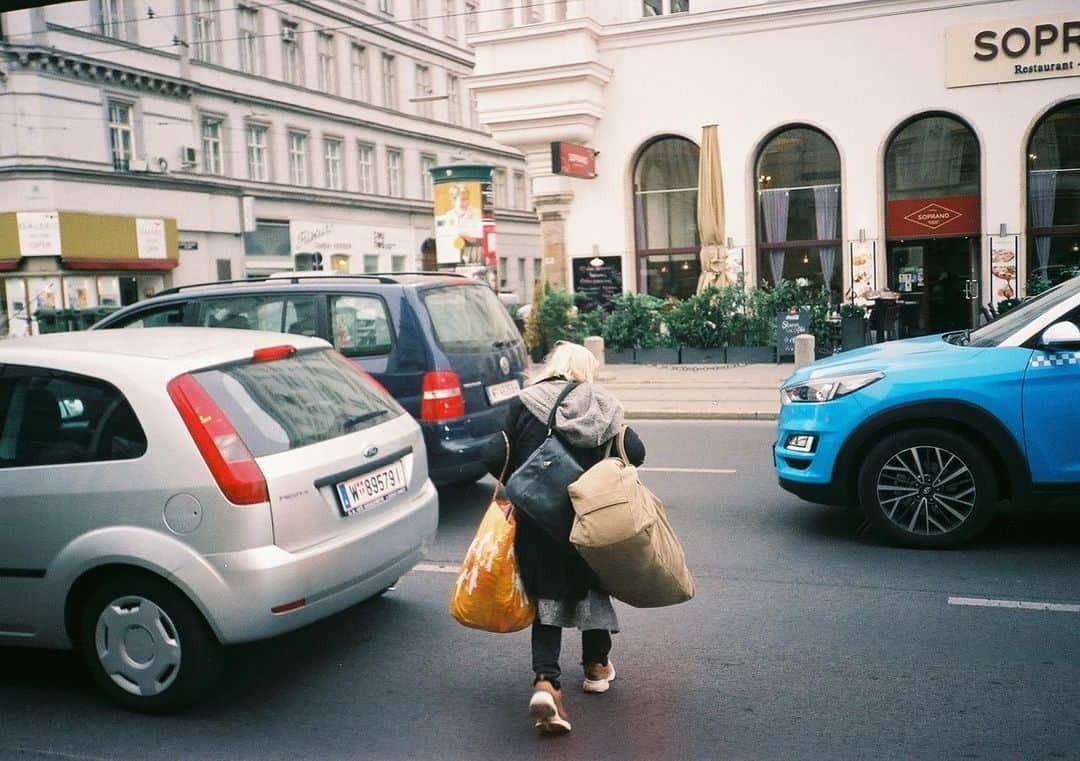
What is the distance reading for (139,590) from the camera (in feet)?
13.9

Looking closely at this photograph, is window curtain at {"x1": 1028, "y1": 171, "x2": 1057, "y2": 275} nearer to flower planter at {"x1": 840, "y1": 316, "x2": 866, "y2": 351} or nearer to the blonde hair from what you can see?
flower planter at {"x1": 840, "y1": 316, "x2": 866, "y2": 351}

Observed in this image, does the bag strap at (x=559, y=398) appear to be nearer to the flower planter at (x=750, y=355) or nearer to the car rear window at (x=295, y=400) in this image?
the car rear window at (x=295, y=400)

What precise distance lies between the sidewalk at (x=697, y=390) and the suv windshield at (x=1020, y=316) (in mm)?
5466

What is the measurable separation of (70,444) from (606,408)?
7.55 feet

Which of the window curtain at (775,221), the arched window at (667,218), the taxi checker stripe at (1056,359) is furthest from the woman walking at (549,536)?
the arched window at (667,218)

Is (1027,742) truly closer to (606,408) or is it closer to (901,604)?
(901,604)

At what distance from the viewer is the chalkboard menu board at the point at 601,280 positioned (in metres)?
23.5

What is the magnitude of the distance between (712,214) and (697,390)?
6.49 m

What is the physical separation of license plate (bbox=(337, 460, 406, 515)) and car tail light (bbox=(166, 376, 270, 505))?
46cm

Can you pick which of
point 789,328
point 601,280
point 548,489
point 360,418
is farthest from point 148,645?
point 601,280

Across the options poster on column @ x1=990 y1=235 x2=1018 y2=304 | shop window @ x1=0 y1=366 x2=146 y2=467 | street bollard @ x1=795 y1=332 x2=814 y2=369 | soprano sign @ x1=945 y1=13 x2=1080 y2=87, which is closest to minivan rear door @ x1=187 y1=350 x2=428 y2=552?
shop window @ x1=0 y1=366 x2=146 y2=467

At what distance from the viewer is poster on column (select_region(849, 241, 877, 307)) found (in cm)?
2141

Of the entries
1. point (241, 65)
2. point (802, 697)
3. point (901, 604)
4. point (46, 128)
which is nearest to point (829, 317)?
point (901, 604)

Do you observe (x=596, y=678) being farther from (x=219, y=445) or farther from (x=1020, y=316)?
(x=1020, y=316)
